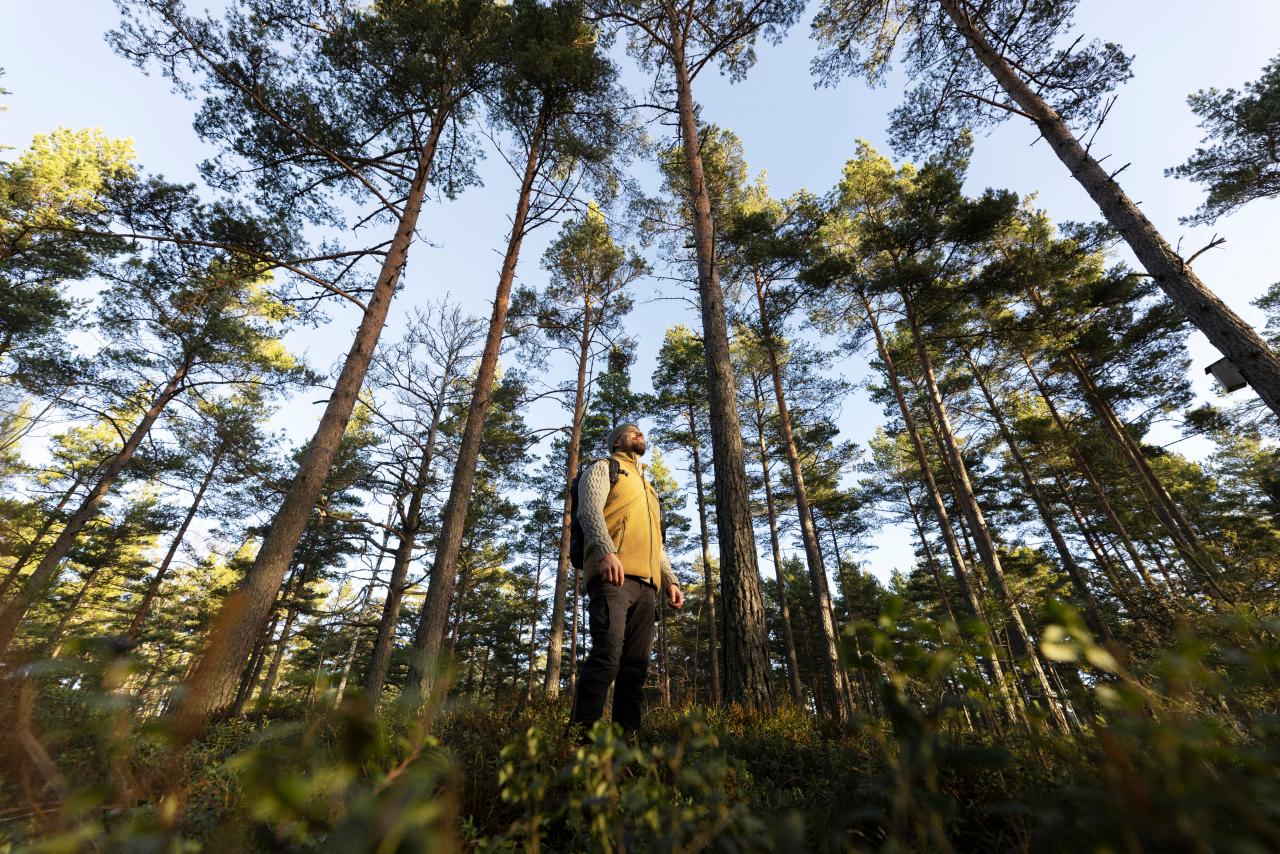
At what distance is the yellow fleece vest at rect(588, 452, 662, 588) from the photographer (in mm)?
3092

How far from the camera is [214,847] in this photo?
0.71 metres

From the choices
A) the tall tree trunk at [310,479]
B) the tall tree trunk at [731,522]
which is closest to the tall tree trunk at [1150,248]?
the tall tree trunk at [731,522]

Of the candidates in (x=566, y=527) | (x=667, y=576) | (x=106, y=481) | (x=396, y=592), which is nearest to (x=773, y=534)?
(x=566, y=527)

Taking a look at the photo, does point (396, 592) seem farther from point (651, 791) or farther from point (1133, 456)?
point (1133, 456)

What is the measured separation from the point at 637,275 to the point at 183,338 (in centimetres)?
1144

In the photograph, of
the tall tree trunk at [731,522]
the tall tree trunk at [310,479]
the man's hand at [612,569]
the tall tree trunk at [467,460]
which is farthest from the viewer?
the tall tree trunk at [467,460]

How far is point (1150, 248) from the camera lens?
5.65 meters

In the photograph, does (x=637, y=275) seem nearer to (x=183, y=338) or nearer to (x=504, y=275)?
(x=504, y=275)

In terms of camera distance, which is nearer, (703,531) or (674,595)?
(674,595)

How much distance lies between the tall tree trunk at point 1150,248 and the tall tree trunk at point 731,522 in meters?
4.95

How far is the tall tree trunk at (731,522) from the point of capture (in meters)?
4.05

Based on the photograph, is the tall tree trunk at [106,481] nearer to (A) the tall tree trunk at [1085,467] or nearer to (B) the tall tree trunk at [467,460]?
(B) the tall tree trunk at [467,460]

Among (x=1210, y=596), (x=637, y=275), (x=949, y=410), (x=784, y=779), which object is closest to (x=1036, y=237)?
(x=949, y=410)

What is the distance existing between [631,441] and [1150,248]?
272 inches
